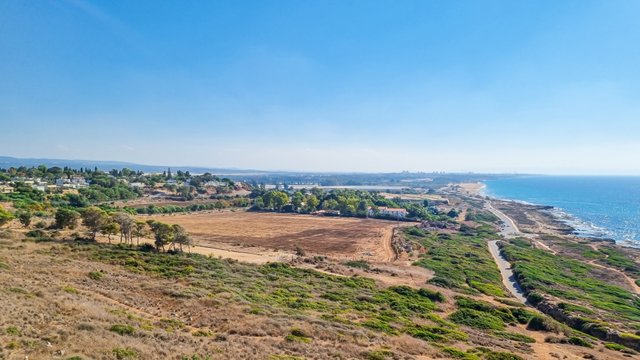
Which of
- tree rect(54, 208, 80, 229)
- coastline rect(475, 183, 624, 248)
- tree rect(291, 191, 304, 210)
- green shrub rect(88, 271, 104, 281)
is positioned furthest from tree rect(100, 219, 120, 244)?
coastline rect(475, 183, 624, 248)

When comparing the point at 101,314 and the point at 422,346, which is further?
the point at 422,346

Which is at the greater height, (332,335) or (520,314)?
(332,335)

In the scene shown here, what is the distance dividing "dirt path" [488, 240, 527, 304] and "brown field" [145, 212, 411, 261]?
16899 millimetres

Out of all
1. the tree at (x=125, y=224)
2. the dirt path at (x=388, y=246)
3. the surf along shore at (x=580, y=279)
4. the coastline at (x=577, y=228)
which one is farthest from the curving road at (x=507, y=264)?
the tree at (x=125, y=224)

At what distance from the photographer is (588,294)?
1767 inches

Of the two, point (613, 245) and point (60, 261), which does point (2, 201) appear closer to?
point (60, 261)

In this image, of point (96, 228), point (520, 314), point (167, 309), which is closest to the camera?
point (167, 309)

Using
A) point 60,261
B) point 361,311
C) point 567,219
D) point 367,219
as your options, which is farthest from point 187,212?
point 567,219

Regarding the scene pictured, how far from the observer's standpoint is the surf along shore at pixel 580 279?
111 feet

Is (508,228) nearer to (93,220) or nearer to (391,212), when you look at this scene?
(391,212)

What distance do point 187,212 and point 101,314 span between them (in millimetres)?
92666

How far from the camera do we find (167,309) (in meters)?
22.3

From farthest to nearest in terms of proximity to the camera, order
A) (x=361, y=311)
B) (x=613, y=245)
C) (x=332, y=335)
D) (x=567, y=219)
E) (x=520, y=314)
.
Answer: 1. (x=567, y=219)
2. (x=613, y=245)
3. (x=520, y=314)
4. (x=361, y=311)
5. (x=332, y=335)

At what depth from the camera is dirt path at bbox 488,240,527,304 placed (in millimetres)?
45053
